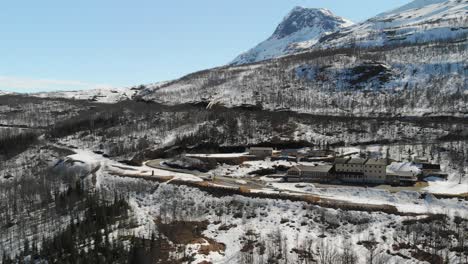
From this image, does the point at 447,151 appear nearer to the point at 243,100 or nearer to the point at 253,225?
the point at 253,225

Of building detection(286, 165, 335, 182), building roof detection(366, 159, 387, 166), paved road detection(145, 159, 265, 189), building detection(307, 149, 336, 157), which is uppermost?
building roof detection(366, 159, 387, 166)

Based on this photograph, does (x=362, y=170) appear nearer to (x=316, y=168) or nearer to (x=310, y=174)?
(x=316, y=168)

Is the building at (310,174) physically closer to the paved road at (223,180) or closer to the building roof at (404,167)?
the paved road at (223,180)

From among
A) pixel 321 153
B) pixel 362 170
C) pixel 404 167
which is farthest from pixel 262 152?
pixel 404 167

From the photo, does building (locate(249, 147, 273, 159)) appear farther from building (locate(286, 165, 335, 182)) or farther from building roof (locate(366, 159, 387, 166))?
building roof (locate(366, 159, 387, 166))

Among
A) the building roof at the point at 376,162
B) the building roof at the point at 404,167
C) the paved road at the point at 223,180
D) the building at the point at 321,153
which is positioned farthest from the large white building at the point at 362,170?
the building at the point at 321,153

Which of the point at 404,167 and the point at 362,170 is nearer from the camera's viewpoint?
the point at 362,170

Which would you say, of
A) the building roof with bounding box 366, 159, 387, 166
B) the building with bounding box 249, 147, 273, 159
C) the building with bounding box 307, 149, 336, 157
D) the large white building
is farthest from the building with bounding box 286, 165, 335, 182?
the building with bounding box 249, 147, 273, 159

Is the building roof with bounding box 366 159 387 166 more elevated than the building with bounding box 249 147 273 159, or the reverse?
the building roof with bounding box 366 159 387 166

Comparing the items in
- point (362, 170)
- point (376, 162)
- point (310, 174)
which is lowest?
point (310, 174)
